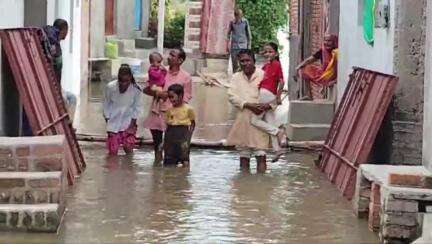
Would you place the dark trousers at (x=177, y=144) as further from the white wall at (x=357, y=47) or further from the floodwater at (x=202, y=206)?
the white wall at (x=357, y=47)

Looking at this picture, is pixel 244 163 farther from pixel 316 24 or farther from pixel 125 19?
pixel 125 19

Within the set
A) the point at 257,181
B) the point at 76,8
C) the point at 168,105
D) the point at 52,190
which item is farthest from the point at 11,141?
the point at 76,8

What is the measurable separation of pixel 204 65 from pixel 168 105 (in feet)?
55.1

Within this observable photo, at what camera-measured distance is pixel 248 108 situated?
11.8m

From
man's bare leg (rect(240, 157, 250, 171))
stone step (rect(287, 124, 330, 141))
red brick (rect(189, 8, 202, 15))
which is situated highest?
red brick (rect(189, 8, 202, 15))

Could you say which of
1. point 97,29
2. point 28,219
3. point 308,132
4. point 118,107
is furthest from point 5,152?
point 97,29

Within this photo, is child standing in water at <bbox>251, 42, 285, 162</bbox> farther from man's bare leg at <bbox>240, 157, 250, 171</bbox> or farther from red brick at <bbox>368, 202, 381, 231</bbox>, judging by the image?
red brick at <bbox>368, 202, 381, 231</bbox>

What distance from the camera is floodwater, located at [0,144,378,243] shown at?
8.16 m

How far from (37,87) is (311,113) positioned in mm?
5116

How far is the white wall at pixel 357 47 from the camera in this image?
10812 millimetres

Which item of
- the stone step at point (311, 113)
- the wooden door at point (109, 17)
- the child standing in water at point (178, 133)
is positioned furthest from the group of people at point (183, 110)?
the wooden door at point (109, 17)

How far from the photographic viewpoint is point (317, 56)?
1541 centimetres

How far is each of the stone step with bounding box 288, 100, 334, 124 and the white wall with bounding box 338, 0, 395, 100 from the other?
28 cm

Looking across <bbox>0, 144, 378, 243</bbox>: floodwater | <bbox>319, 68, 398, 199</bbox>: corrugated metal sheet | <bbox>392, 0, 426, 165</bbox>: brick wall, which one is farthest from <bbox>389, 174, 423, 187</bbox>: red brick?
<bbox>392, 0, 426, 165</bbox>: brick wall
